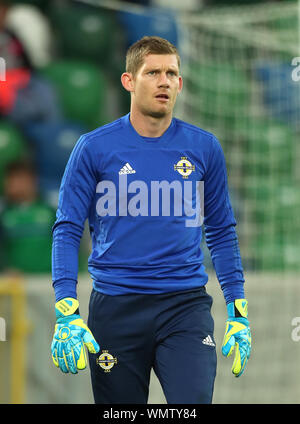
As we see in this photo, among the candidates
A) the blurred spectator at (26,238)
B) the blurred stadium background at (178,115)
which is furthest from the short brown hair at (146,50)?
the blurred spectator at (26,238)

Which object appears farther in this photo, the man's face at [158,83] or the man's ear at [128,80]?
the man's ear at [128,80]

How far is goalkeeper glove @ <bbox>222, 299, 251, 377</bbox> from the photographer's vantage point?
3.45 m

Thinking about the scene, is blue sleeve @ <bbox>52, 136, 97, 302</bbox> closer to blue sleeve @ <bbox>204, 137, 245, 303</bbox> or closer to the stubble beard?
the stubble beard

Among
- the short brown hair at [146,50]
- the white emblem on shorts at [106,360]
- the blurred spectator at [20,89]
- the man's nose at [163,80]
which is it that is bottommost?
the white emblem on shorts at [106,360]

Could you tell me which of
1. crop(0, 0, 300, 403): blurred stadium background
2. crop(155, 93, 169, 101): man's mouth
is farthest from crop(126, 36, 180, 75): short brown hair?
crop(0, 0, 300, 403): blurred stadium background

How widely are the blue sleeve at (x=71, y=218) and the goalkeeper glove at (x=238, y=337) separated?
621mm

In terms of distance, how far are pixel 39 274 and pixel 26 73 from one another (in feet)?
6.46

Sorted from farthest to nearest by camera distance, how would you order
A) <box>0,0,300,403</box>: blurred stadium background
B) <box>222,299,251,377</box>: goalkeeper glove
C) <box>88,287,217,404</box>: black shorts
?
1. <box>0,0,300,403</box>: blurred stadium background
2. <box>222,299,251,377</box>: goalkeeper glove
3. <box>88,287,217,404</box>: black shorts

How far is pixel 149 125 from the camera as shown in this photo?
137 inches

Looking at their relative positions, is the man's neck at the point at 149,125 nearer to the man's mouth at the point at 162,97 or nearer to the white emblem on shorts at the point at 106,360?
the man's mouth at the point at 162,97

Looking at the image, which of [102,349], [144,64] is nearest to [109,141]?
[144,64]

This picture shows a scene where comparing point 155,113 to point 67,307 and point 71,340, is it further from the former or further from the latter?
point 71,340

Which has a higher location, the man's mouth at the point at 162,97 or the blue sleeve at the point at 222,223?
the man's mouth at the point at 162,97

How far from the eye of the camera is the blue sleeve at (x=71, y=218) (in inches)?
130
